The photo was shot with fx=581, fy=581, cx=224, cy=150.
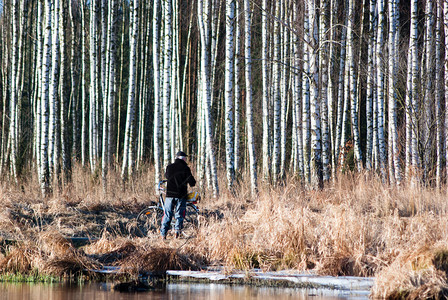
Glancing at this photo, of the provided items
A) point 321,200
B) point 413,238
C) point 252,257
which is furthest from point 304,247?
point 321,200

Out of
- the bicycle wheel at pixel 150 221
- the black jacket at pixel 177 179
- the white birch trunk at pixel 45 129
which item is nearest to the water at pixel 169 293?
the black jacket at pixel 177 179

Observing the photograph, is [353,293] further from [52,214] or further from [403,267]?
[52,214]

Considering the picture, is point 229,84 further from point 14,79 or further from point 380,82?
point 14,79

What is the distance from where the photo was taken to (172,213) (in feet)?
37.1

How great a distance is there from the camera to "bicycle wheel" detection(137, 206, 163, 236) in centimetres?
1230

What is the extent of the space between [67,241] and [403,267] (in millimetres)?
5564

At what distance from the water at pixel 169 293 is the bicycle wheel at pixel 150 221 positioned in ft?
10.5

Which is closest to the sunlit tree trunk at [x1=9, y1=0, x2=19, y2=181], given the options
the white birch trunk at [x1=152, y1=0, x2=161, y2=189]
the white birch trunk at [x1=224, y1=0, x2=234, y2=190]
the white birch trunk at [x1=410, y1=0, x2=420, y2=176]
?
the white birch trunk at [x1=152, y1=0, x2=161, y2=189]

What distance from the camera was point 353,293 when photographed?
833 centimetres

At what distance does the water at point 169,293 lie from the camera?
26.2ft

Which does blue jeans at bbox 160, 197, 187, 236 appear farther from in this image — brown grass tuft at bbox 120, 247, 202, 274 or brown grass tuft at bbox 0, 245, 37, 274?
brown grass tuft at bbox 0, 245, 37, 274

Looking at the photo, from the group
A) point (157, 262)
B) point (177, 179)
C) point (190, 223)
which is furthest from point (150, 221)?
point (157, 262)

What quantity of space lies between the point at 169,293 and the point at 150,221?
14.4 ft

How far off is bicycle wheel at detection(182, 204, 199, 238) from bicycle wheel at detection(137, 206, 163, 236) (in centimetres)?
59
